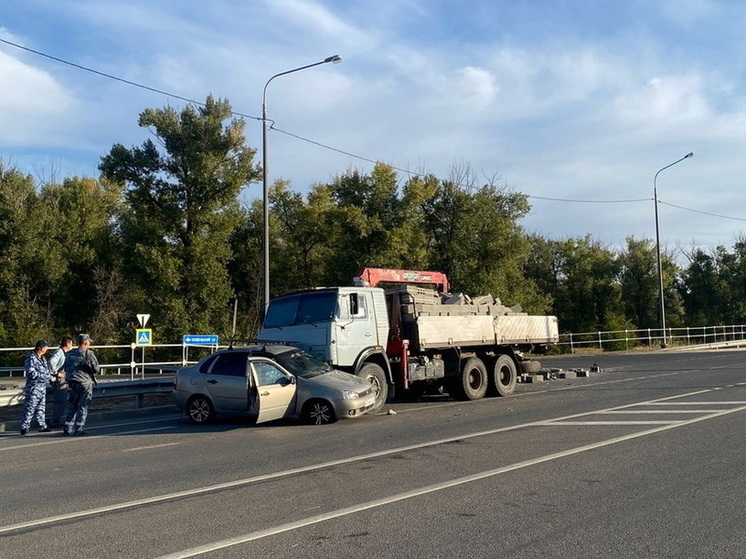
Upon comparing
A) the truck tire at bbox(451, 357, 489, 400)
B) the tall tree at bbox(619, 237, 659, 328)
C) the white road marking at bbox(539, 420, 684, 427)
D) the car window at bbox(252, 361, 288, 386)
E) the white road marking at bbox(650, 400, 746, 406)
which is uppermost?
the tall tree at bbox(619, 237, 659, 328)

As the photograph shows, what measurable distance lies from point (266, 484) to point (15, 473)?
12.1 ft

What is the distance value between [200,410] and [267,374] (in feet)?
5.90

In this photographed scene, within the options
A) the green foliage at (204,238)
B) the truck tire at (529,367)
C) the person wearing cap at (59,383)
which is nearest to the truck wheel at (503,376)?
the truck tire at (529,367)

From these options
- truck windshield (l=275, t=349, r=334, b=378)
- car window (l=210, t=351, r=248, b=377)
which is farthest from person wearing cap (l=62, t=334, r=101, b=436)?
truck windshield (l=275, t=349, r=334, b=378)

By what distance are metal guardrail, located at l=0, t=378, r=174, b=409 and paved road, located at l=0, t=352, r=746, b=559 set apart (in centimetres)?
204

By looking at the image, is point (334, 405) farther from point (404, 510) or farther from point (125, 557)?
point (125, 557)

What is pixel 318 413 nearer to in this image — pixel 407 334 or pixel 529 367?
pixel 407 334

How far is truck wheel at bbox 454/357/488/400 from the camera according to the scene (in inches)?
675

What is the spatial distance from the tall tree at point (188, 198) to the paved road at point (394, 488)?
71.2 feet

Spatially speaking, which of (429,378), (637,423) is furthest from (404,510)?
(429,378)

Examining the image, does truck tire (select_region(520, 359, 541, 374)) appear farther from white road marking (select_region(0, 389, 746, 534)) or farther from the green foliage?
the green foliage

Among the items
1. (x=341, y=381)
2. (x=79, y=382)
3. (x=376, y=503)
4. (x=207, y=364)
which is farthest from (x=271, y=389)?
(x=376, y=503)

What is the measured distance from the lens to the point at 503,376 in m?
18.6

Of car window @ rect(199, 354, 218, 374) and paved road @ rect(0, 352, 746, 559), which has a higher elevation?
car window @ rect(199, 354, 218, 374)
